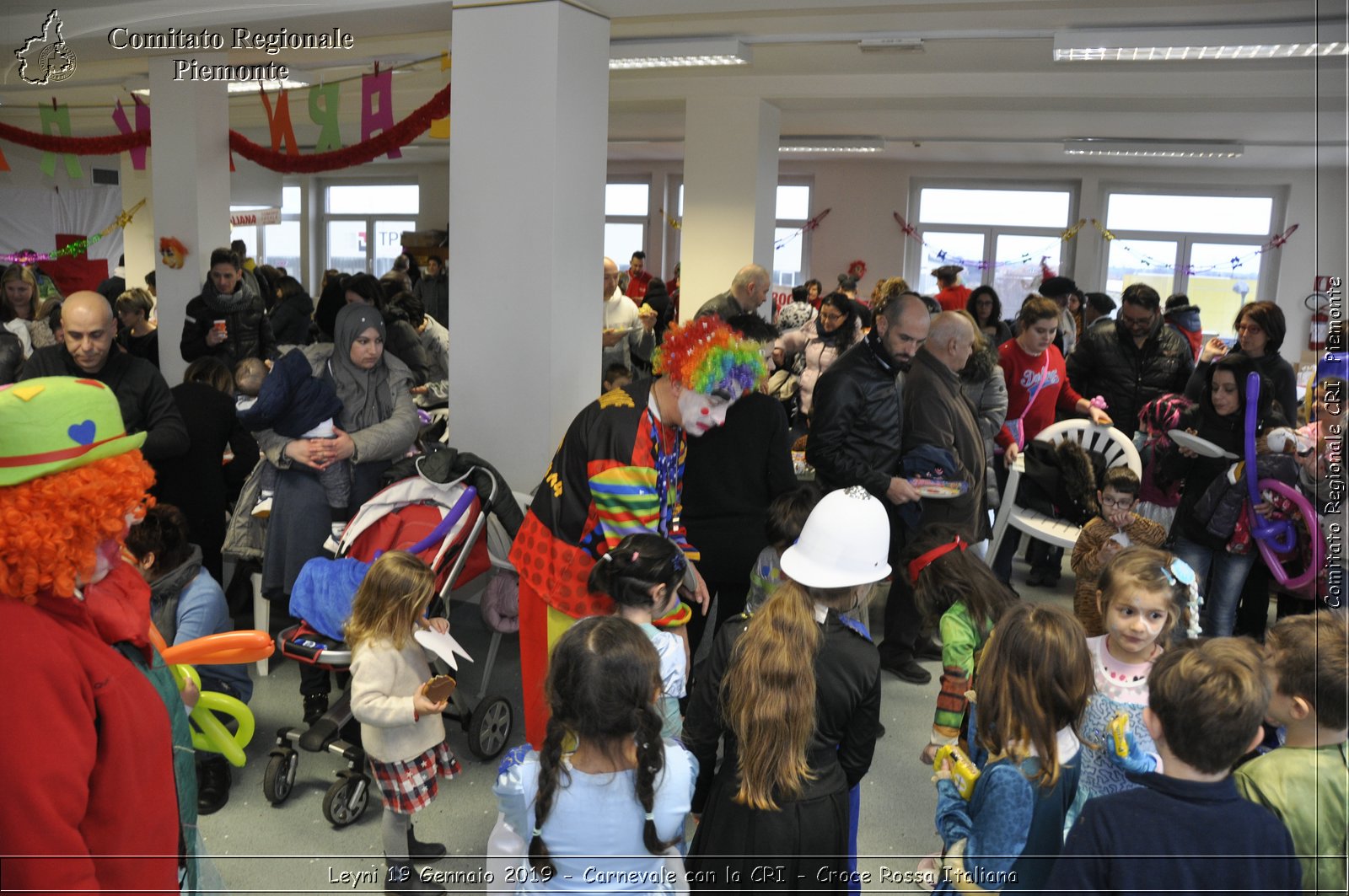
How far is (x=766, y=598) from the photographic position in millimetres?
2887

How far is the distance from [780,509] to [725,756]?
123 cm

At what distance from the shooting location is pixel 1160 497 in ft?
16.0

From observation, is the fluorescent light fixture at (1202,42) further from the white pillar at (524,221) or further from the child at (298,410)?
the child at (298,410)

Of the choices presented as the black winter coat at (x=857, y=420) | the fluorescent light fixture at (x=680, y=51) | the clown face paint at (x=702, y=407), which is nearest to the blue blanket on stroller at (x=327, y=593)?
the clown face paint at (x=702, y=407)

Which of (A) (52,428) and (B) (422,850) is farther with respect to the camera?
(B) (422,850)

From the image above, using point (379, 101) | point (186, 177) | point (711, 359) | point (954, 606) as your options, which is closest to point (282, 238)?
point (186, 177)

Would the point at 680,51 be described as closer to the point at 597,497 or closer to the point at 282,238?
the point at 597,497

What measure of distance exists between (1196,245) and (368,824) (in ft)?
46.3

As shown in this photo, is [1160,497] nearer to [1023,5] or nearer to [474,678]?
[1023,5]

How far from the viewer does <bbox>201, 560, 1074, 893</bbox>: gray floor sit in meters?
2.96

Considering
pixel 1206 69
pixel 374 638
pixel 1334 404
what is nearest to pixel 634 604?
pixel 374 638

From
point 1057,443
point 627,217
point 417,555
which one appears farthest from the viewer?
point 627,217

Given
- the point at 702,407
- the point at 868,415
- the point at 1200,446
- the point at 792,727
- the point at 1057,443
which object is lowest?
the point at 792,727

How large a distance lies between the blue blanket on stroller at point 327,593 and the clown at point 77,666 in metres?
1.51
